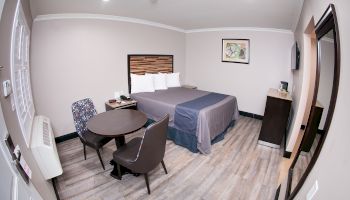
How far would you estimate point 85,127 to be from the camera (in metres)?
2.71

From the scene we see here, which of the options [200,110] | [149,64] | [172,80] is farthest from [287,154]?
[149,64]

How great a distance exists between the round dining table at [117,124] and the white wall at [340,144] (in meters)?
1.76

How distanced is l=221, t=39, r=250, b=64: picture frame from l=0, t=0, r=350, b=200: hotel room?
27 millimetres

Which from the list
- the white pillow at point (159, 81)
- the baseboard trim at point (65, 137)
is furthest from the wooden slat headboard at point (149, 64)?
the baseboard trim at point (65, 137)

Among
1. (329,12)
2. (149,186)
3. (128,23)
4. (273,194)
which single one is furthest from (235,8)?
(149,186)

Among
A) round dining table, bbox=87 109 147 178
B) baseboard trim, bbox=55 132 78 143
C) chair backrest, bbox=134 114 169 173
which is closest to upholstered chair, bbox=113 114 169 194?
chair backrest, bbox=134 114 169 173

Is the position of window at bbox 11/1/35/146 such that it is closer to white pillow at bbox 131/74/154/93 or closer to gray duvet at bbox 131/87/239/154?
gray duvet at bbox 131/87/239/154

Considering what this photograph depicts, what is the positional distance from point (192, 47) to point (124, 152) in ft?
13.7

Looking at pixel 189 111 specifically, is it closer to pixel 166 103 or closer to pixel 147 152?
pixel 166 103

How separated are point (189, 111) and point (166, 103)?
59 centimetres

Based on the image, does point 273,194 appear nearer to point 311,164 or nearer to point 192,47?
point 311,164

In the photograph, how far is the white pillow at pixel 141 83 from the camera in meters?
4.10

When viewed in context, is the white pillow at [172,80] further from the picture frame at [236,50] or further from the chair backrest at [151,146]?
the chair backrest at [151,146]

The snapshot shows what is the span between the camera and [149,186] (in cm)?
218
